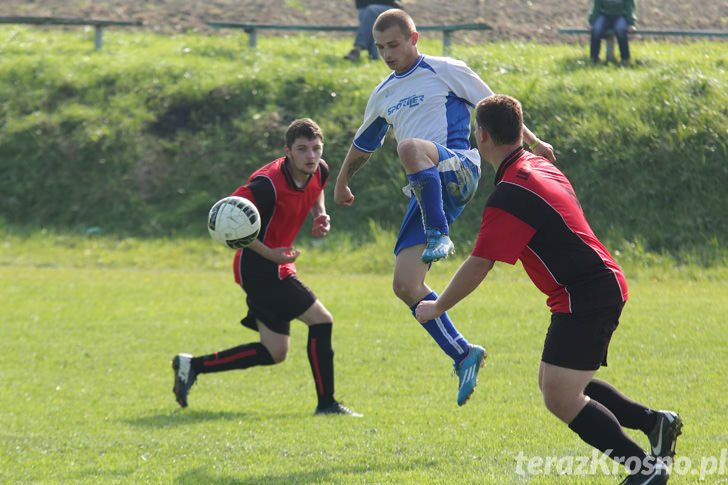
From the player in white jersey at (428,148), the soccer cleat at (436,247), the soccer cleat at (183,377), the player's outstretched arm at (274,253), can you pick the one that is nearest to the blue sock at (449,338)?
the player in white jersey at (428,148)

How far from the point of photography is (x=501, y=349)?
9164mm

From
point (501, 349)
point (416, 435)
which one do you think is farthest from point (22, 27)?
point (416, 435)

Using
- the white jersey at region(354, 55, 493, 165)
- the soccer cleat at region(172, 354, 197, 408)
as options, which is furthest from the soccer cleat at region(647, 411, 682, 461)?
the soccer cleat at region(172, 354, 197, 408)

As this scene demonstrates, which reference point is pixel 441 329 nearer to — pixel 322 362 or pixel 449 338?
pixel 449 338

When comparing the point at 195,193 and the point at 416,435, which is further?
the point at 195,193

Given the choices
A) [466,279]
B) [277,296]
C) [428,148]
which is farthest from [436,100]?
[277,296]

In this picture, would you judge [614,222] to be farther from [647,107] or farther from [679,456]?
[679,456]

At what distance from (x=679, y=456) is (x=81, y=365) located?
252 inches

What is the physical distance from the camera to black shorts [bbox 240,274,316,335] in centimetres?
740

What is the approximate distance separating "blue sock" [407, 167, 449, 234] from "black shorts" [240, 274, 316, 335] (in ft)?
6.71

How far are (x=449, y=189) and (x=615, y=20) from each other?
12.7m

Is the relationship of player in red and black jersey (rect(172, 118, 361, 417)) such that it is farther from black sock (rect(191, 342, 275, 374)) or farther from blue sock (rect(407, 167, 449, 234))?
blue sock (rect(407, 167, 449, 234))

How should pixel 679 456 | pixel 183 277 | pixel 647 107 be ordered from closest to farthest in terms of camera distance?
pixel 679 456 < pixel 183 277 < pixel 647 107

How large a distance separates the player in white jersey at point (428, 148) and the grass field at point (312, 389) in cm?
92
